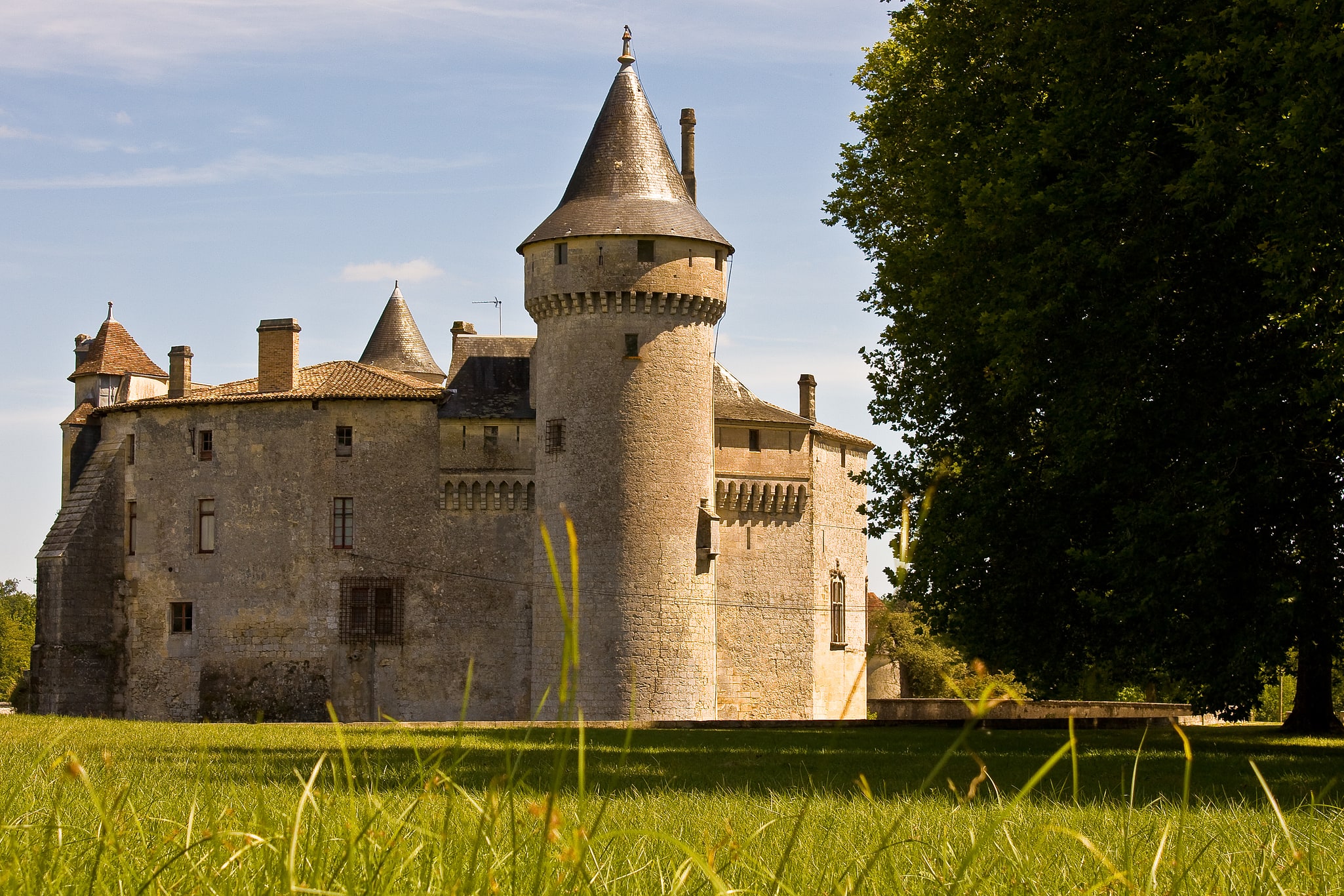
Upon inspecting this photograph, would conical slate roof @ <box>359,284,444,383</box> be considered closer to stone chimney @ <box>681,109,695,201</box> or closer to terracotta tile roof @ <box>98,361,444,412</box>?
terracotta tile roof @ <box>98,361,444,412</box>

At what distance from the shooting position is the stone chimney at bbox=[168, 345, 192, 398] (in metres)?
41.3

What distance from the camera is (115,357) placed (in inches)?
1866

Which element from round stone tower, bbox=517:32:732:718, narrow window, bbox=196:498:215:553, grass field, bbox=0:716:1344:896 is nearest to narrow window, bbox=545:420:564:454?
round stone tower, bbox=517:32:732:718

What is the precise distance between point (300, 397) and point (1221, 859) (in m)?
35.2

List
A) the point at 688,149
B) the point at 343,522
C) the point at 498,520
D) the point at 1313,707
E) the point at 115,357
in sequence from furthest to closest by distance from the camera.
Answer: the point at 115,357
the point at 688,149
the point at 343,522
the point at 498,520
the point at 1313,707

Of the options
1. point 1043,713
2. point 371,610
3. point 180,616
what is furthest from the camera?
point 180,616

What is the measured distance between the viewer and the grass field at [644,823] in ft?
12.2

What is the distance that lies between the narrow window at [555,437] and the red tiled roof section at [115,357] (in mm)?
16197

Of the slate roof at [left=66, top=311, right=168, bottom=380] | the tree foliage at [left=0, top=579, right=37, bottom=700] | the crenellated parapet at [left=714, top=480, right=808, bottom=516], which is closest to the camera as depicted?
the crenellated parapet at [left=714, top=480, right=808, bottom=516]

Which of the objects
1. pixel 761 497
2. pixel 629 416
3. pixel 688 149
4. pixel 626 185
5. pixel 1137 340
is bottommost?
pixel 761 497

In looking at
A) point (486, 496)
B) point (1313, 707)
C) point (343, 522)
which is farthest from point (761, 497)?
point (1313, 707)

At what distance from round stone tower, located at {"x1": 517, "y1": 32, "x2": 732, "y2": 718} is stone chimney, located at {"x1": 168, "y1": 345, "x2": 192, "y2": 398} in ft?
34.5

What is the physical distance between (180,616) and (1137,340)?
2900cm

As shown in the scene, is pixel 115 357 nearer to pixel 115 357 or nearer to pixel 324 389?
pixel 115 357
